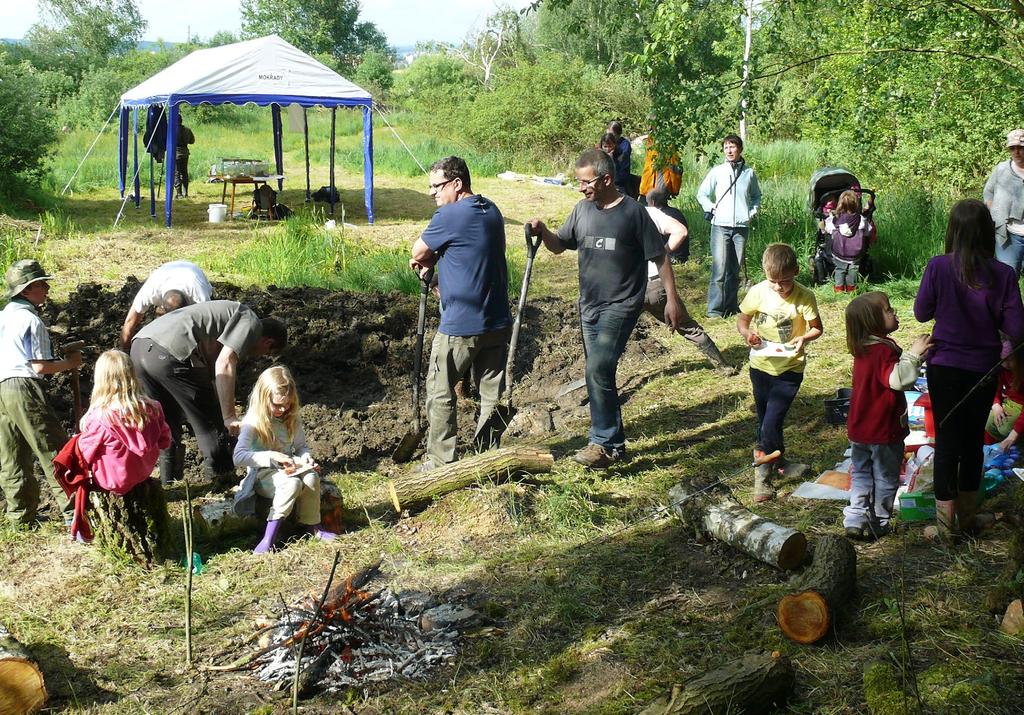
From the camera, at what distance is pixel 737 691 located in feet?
11.2

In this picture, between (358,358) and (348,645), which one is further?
(358,358)

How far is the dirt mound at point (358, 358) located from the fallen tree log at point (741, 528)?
2.41m

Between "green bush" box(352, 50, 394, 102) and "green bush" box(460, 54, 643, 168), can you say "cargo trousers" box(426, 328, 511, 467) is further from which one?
"green bush" box(352, 50, 394, 102)

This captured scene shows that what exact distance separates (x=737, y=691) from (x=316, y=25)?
6993 centimetres

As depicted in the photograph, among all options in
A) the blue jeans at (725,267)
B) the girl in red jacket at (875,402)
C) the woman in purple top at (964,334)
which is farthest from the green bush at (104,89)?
the woman in purple top at (964,334)

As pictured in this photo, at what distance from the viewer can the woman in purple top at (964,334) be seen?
4430 millimetres

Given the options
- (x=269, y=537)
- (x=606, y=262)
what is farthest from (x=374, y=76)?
(x=269, y=537)

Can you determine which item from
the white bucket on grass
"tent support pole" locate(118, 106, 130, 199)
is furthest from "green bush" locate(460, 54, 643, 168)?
the white bucket on grass

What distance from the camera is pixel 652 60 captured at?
848cm

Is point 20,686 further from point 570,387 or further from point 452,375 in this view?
point 570,387

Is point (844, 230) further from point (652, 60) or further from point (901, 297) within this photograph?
point (652, 60)

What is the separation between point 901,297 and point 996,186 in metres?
2.62

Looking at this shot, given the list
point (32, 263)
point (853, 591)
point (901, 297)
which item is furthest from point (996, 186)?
point (32, 263)

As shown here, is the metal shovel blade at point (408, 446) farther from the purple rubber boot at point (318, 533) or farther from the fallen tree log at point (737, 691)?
the fallen tree log at point (737, 691)
